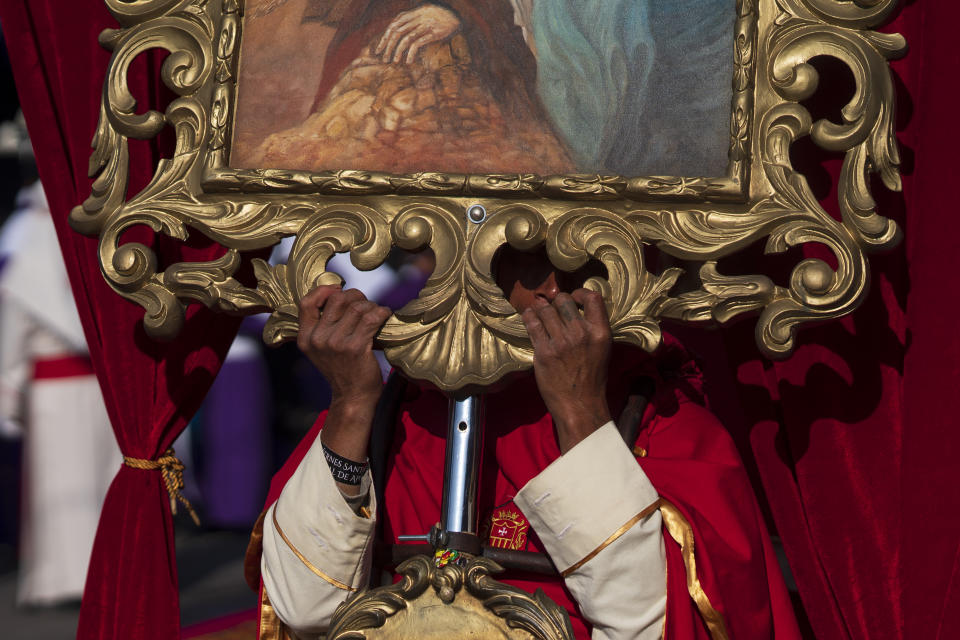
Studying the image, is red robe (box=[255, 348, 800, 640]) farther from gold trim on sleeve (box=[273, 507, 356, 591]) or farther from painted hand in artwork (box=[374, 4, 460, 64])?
painted hand in artwork (box=[374, 4, 460, 64])

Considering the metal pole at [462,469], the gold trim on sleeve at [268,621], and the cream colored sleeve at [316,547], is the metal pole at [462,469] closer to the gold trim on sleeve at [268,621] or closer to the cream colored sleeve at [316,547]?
the cream colored sleeve at [316,547]

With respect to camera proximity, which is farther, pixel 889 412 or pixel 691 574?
pixel 889 412

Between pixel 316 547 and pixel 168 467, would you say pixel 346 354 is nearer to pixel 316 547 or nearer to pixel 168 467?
pixel 316 547

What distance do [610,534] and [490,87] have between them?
27.8 inches

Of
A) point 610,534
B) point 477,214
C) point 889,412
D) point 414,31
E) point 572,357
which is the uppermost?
point 414,31

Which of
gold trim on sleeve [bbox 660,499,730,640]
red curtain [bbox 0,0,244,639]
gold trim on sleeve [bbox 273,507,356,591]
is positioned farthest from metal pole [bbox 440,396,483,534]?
red curtain [bbox 0,0,244,639]

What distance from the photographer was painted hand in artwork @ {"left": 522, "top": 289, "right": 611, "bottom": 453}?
189 cm

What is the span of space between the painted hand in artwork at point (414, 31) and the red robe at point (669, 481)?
606 mm

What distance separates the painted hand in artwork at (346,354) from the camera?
1.94m

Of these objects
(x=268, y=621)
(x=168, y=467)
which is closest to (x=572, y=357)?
(x=268, y=621)

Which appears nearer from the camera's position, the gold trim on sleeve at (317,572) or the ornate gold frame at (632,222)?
the ornate gold frame at (632,222)

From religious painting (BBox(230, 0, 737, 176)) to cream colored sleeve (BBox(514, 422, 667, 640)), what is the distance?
440mm

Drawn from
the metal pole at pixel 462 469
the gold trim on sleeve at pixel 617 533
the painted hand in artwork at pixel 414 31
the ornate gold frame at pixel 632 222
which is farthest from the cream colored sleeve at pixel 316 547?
the painted hand in artwork at pixel 414 31

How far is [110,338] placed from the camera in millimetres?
2410
